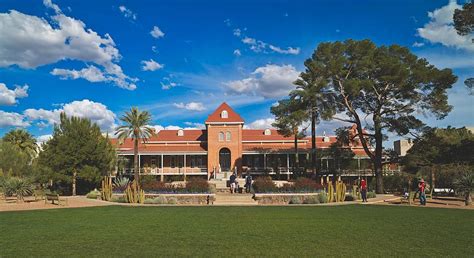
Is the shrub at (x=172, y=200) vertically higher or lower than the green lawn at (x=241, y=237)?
lower

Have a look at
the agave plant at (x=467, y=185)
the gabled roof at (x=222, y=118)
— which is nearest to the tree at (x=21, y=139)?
the gabled roof at (x=222, y=118)

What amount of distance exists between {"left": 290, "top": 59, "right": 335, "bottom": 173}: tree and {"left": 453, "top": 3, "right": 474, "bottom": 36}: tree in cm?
1017

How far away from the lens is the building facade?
45875 mm

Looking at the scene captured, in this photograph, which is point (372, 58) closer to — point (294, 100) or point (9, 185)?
point (294, 100)

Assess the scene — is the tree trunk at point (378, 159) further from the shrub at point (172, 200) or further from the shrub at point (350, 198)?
the shrub at point (172, 200)

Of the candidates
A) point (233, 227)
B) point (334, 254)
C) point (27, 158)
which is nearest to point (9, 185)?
point (27, 158)

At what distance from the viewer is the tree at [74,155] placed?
113 feet

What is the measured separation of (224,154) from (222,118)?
428 centimetres

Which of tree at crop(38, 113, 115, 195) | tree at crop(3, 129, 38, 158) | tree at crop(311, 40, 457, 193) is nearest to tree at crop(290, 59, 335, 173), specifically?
tree at crop(311, 40, 457, 193)

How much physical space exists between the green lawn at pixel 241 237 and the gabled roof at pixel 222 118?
109 ft

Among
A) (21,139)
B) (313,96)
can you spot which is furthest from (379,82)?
(21,139)

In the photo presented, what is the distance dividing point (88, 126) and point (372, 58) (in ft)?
82.7

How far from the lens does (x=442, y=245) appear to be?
29.6ft

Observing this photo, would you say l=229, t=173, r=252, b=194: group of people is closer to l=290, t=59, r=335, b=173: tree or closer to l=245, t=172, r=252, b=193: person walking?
l=245, t=172, r=252, b=193: person walking
